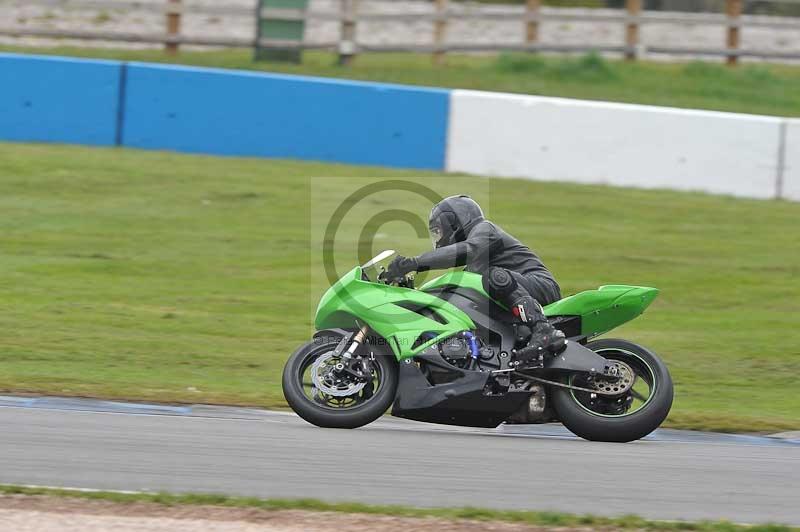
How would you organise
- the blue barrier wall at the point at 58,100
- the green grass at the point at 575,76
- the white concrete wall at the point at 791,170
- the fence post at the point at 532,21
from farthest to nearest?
the fence post at the point at 532,21 < the green grass at the point at 575,76 < the blue barrier wall at the point at 58,100 < the white concrete wall at the point at 791,170

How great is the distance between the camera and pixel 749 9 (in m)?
26.4

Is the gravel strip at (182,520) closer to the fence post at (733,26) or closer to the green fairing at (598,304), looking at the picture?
the green fairing at (598,304)

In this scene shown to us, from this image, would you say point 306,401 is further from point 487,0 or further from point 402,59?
point 487,0

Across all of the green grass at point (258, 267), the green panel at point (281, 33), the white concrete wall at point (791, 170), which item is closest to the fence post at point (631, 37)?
the green panel at point (281, 33)

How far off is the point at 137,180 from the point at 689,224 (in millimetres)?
6850

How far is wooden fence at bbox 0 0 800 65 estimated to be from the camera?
23.2 m

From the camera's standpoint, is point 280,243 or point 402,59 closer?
point 280,243

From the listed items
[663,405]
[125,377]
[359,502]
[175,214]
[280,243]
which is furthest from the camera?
[175,214]

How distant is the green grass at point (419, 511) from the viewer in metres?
6.09

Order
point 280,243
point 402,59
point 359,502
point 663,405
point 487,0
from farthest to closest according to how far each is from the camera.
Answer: point 487,0 < point 402,59 < point 280,243 < point 663,405 < point 359,502

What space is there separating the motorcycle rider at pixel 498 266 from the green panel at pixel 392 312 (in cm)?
16

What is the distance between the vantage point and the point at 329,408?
8094mm

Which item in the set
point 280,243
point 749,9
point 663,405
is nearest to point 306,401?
point 663,405

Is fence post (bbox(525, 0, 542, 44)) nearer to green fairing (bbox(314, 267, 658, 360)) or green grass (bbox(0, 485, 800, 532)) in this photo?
green fairing (bbox(314, 267, 658, 360))
